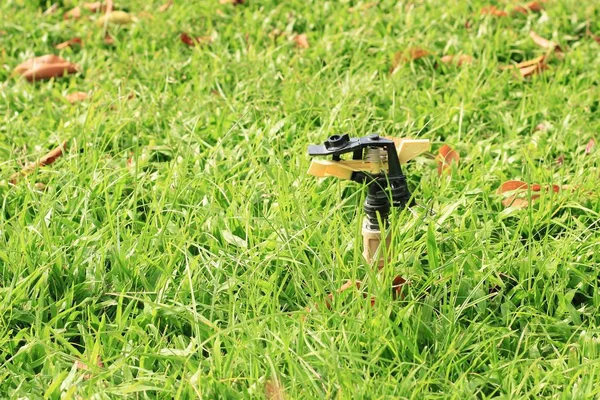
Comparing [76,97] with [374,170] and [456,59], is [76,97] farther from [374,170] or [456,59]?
[374,170]

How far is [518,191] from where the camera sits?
2.71 m

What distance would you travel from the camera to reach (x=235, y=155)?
2996 millimetres

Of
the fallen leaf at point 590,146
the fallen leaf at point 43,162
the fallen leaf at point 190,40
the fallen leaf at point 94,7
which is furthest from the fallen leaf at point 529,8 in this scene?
the fallen leaf at point 43,162

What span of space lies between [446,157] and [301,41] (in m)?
1.19

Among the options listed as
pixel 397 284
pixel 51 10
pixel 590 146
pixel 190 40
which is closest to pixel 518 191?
pixel 590 146

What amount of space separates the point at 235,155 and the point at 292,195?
0.48m

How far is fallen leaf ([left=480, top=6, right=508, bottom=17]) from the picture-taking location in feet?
13.3

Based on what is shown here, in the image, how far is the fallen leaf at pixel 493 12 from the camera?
4.04 m

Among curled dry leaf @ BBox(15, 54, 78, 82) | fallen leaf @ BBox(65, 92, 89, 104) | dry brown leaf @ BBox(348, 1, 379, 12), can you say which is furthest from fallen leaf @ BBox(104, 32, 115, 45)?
dry brown leaf @ BBox(348, 1, 379, 12)

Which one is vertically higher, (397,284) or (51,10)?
(397,284)

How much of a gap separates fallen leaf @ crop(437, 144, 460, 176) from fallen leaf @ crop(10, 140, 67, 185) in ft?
3.95

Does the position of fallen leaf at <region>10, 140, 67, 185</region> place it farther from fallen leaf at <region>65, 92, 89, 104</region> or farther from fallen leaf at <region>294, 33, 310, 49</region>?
fallen leaf at <region>294, 33, 310, 49</region>

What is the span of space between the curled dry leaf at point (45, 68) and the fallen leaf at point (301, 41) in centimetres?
94

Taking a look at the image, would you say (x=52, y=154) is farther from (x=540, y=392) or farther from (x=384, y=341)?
(x=540, y=392)
